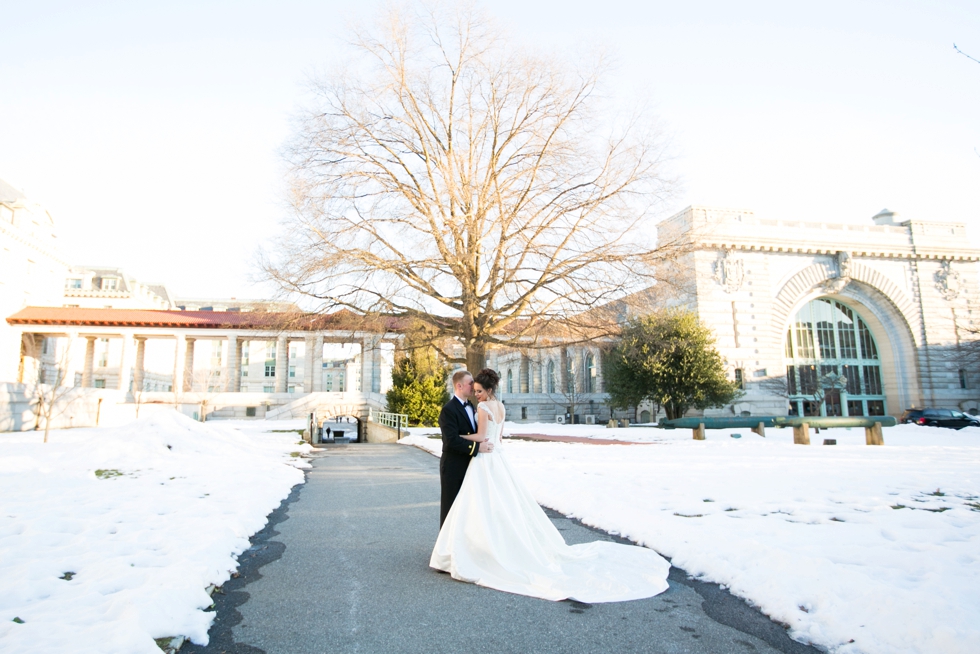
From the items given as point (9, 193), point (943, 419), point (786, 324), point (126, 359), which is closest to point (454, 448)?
point (943, 419)

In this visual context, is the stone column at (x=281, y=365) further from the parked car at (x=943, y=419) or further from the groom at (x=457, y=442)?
the groom at (x=457, y=442)

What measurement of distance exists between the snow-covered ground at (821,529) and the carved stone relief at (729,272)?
32.8 metres

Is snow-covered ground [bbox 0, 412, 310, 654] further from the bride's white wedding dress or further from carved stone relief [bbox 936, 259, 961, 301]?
carved stone relief [bbox 936, 259, 961, 301]

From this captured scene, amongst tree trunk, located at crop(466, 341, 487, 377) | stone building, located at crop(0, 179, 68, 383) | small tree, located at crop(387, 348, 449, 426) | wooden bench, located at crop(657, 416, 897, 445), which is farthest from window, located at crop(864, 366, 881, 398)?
stone building, located at crop(0, 179, 68, 383)

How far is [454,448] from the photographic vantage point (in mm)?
5770

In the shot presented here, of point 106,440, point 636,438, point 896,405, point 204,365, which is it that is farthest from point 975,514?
point 204,365

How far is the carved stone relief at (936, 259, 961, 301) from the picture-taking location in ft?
166

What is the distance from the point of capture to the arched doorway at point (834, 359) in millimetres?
48375

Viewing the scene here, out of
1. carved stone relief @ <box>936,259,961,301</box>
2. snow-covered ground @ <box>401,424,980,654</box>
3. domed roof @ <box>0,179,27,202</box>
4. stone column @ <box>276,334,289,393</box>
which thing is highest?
domed roof @ <box>0,179,27,202</box>

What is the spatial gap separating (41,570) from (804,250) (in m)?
52.4

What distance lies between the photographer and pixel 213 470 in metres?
12.1

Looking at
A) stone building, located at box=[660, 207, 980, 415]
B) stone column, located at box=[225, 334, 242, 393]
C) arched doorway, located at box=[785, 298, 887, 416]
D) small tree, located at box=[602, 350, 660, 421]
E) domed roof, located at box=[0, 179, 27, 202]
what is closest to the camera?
small tree, located at box=[602, 350, 660, 421]

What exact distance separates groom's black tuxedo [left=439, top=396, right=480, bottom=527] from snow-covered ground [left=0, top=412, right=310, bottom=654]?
6.88ft

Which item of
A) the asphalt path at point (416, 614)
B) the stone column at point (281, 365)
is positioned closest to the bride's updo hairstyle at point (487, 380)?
the asphalt path at point (416, 614)
